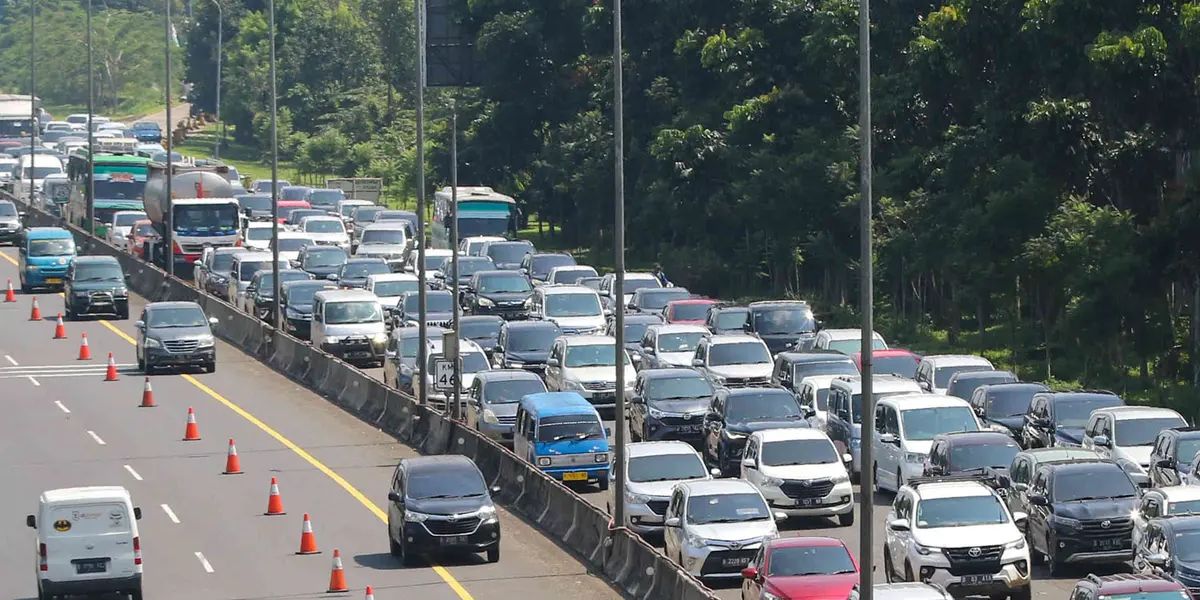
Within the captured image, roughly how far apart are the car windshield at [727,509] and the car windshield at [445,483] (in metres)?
3.96

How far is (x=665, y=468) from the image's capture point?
1385 inches

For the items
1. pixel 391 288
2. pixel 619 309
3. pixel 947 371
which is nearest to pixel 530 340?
pixel 947 371

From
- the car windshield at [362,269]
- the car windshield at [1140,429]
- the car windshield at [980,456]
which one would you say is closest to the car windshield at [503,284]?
the car windshield at [362,269]

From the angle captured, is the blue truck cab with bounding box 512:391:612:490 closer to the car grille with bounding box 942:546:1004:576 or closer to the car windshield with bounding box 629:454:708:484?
the car windshield with bounding box 629:454:708:484

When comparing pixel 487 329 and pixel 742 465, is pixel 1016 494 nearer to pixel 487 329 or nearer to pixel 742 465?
pixel 742 465

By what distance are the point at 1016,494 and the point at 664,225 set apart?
163 feet

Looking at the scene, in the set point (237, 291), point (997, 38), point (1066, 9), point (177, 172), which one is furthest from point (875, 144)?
point (177, 172)

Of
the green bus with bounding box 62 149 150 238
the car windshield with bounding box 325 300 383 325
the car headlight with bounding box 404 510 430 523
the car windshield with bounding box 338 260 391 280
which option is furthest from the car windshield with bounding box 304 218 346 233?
the car headlight with bounding box 404 510 430 523

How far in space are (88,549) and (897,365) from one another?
68.2 feet

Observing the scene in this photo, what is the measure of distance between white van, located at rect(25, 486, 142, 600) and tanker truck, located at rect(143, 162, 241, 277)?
45.1 metres

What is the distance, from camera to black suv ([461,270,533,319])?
6072cm

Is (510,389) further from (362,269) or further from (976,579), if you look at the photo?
(362,269)

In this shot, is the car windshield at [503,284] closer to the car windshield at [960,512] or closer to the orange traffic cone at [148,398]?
the orange traffic cone at [148,398]

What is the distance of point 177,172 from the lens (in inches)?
3017
